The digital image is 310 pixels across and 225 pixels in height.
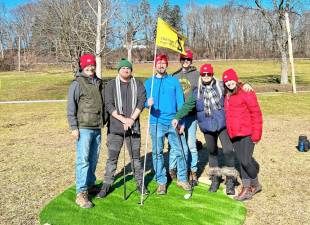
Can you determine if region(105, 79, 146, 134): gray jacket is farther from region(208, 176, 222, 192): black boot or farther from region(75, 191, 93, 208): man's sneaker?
region(208, 176, 222, 192): black boot

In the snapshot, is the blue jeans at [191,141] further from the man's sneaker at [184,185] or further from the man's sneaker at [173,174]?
the man's sneaker at [184,185]

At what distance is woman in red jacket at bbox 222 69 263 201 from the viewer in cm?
554

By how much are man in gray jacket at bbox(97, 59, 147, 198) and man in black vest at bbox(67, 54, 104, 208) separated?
0.58 ft

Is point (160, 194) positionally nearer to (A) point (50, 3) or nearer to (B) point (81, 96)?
(B) point (81, 96)

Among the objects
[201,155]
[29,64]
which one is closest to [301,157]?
[201,155]

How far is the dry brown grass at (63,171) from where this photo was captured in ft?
18.5

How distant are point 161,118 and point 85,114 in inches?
45.8

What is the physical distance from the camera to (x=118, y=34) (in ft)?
85.7

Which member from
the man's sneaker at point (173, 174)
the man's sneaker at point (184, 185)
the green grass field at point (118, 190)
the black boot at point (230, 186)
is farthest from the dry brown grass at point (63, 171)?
the man's sneaker at point (184, 185)

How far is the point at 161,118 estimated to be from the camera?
6.00 metres

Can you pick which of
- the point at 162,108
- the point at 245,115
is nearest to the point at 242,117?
the point at 245,115

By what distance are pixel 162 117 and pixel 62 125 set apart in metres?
7.60

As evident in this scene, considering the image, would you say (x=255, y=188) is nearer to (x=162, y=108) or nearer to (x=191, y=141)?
(x=191, y=141)

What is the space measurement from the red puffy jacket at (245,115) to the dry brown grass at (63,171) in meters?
1.07
